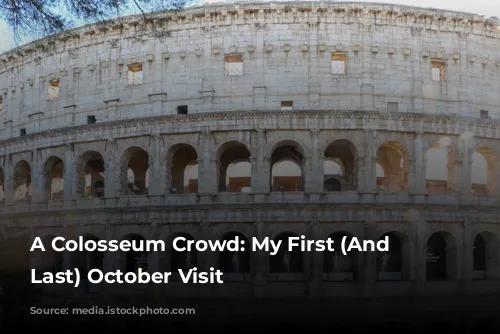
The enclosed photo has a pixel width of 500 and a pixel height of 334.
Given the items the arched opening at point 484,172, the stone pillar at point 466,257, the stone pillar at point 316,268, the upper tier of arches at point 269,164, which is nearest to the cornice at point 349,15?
the upper tier of arches at point 269,164

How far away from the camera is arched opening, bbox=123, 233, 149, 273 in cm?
3222

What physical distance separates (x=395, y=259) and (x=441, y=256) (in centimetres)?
256

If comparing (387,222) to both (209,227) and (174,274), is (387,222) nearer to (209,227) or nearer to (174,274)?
(209,227)

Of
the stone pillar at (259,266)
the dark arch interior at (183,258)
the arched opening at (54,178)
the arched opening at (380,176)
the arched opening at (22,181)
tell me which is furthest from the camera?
the arched opening at (22,181)

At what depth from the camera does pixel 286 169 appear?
112ft

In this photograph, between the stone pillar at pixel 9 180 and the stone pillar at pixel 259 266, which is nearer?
the stone pillar at pixel 259 266

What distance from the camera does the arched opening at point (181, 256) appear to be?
3123 centimetres

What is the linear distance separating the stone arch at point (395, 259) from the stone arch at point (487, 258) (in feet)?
12.3

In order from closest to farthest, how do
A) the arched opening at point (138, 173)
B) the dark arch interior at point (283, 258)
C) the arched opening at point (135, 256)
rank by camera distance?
the dark arch interior at point (283, 258) < the arched opening at point (135, 256) < the arched opening at point (138, 173)

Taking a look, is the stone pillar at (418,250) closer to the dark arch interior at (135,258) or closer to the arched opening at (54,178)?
the dark arch interior at (135,258)

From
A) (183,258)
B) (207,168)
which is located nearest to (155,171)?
(207,168)

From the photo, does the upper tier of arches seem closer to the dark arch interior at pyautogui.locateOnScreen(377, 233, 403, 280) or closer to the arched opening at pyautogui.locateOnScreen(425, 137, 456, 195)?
the arched opening at pyautogui.locateOnScreen(425, 137, 456, 195)

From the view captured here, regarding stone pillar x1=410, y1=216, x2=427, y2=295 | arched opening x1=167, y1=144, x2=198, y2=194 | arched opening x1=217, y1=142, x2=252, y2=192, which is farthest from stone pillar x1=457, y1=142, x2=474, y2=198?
arched opening x1=167, y1=144, x2=198, y2=194

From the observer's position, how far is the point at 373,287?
29625 mm
